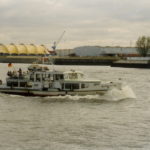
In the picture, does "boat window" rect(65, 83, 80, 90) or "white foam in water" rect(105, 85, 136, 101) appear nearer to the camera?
"boat window" rect(65, 83, 80, 90)

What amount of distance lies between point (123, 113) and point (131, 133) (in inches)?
409

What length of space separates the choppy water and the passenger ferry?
28.6 inches

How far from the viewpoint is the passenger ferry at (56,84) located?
54.0 meters

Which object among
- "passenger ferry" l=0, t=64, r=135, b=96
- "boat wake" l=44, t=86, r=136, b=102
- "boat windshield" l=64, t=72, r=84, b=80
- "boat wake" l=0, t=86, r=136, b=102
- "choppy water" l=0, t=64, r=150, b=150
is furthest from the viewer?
"boat windshield" l=64, t=72, r=84, b=80

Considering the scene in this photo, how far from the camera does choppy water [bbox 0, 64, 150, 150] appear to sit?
30641 millimetres

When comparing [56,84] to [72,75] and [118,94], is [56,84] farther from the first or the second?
[118,94]

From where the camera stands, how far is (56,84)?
54125 mm

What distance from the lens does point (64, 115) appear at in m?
42.5

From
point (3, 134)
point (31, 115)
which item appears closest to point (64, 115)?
point (31, 115)

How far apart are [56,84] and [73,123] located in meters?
Answer: 16.5

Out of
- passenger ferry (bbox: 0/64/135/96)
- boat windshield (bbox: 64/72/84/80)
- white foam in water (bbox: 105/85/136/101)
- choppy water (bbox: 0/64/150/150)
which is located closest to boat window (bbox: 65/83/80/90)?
passenger ferry (bbox: 0/64/135/96)

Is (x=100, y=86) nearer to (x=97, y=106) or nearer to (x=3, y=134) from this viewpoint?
(x=97, y=106)

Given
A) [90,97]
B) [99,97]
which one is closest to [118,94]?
[99,97]

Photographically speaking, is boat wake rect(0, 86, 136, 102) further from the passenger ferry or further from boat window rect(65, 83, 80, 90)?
boat window rect(65, 83, 80, 90)
